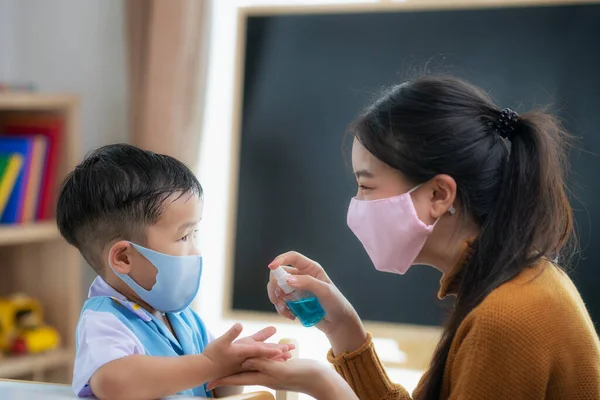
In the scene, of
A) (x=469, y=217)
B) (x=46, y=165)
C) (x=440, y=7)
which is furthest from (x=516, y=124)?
(x=46, y=165)

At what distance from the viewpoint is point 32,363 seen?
2.76 meters

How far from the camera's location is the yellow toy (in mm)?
2748

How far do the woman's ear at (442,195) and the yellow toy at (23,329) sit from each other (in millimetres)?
1938

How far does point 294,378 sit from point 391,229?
353 mm

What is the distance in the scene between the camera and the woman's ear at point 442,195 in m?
1.29

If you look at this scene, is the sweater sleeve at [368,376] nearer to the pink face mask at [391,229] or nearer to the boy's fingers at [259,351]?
the pink face mask at [391,229]

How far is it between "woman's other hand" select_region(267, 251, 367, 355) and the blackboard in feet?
3.56

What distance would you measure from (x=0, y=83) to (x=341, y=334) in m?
2.31

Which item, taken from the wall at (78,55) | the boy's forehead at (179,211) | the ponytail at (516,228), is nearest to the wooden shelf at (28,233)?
the wall at (78,55)

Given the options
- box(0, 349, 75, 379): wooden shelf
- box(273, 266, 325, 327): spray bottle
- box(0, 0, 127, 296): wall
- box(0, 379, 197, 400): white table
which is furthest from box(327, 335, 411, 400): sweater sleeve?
box(0, 0, 127, 296): wall

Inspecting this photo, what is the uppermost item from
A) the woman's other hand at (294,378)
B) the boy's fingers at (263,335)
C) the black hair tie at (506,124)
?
the black hair tie at (506,124)

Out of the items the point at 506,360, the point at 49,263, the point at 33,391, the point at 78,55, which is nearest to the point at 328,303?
the point at 506,360

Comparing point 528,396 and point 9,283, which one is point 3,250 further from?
point 528,396

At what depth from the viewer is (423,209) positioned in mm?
1342
